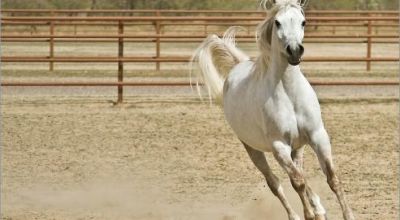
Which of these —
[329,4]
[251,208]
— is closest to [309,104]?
[251,208]

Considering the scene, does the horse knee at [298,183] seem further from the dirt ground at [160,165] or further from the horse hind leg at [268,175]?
A: the dirt ground at [160,165]

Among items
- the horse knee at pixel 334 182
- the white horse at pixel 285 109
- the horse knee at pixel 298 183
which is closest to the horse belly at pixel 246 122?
the white horse at pixel 285 109

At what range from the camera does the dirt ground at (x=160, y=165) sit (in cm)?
651

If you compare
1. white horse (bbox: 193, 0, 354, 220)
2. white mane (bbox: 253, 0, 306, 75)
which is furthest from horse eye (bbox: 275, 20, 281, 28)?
white mane (bbox: 253, 0, 306, 75)

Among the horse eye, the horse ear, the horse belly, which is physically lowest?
the horse belly

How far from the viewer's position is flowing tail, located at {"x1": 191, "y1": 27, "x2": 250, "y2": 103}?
6.73m

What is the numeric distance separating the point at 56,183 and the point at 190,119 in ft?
12.9

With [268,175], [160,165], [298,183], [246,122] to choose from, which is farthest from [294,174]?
[160,165]

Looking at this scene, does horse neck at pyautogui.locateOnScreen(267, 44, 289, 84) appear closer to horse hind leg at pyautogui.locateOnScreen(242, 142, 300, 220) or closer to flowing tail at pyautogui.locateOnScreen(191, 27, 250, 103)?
horse hind leg at pyautogui.locateOnScreen(242, 142, 300, 220)

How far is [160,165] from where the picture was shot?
27.0 ft

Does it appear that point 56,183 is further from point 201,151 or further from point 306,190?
point 306,190

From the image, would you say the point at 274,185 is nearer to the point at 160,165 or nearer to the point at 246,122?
the point at 246,122

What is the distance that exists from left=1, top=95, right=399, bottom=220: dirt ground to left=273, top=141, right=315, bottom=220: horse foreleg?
1072mm

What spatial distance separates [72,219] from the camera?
617cm
